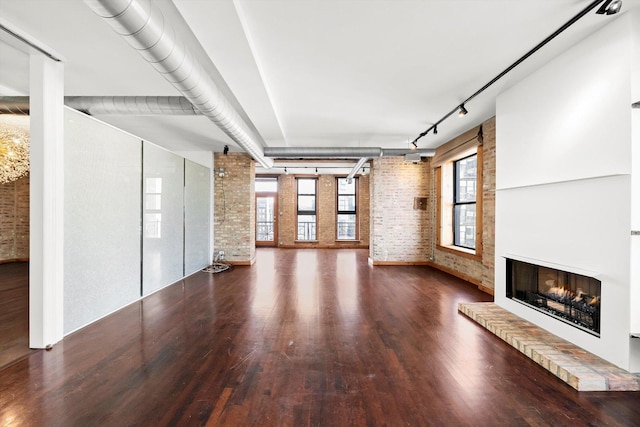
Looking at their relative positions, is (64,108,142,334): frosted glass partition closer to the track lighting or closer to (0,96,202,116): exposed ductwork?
(0,96,202,116): exposed ductwork

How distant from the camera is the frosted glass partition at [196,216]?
5.69m

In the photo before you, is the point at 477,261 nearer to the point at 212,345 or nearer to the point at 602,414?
the point at 602,414

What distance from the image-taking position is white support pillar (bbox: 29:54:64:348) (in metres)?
2.62

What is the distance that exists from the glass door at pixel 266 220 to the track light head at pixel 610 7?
1009 cm

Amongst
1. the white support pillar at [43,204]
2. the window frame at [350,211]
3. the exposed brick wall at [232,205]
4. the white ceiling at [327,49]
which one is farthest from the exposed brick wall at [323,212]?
the white support pillar at [43,204]

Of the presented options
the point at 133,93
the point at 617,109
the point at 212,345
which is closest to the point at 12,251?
the point at 133,93

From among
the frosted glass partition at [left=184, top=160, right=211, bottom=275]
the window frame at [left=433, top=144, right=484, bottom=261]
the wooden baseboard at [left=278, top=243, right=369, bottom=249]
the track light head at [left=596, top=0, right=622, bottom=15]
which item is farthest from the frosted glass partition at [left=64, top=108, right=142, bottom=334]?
the wooden baseboard at [left=278, top=243, right=369, bottom=249]

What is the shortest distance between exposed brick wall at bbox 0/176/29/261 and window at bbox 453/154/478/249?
10224 millimetres

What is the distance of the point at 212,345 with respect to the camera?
273cm

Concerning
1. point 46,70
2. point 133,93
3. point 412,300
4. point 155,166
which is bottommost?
point 412,300

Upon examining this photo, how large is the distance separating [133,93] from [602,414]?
18.7ft

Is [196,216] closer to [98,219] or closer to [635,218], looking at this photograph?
[98,219]

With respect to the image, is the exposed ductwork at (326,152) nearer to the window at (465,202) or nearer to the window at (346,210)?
the window at (465,202)

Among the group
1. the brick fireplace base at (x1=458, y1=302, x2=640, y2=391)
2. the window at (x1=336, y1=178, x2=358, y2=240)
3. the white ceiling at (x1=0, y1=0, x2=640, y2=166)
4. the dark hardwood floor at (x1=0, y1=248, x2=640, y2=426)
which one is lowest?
the dark hardwood floor at (x1=0, y1=248, x2=640, y2=426)
